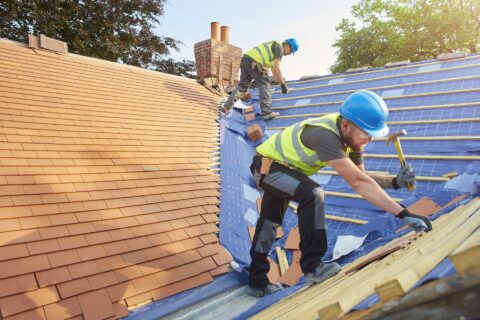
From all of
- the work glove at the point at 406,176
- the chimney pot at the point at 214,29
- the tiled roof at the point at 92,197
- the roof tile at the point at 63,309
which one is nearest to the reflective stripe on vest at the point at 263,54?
the tiled roof at the point at 92,197

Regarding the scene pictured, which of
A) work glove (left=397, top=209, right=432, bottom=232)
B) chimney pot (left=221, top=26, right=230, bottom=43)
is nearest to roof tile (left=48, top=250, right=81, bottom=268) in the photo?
work glove (left=397, top=209, right=432, bottom=232)

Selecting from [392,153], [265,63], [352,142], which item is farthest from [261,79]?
[352,142]

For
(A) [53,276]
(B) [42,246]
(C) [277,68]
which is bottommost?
(A) [53,276]

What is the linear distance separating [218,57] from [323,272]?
281 inches

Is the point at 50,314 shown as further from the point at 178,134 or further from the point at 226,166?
the point at 178,134

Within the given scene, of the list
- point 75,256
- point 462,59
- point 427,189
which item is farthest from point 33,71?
point 462,59

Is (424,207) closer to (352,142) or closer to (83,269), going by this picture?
(352,142)

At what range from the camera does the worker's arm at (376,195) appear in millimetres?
1957

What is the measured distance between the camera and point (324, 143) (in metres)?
2.16

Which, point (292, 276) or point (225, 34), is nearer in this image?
point (292, 276)

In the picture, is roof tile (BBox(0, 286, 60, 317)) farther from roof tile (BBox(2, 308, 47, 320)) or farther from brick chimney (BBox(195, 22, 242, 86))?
brick chimney (BBox(195, 22, 242, 86))

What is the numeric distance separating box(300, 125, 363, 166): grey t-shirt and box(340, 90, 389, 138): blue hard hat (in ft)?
0.55

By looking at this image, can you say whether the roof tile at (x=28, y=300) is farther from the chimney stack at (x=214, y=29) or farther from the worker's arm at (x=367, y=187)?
the chimney stack at (x=214, y=29)

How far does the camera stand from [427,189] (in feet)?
11.5
